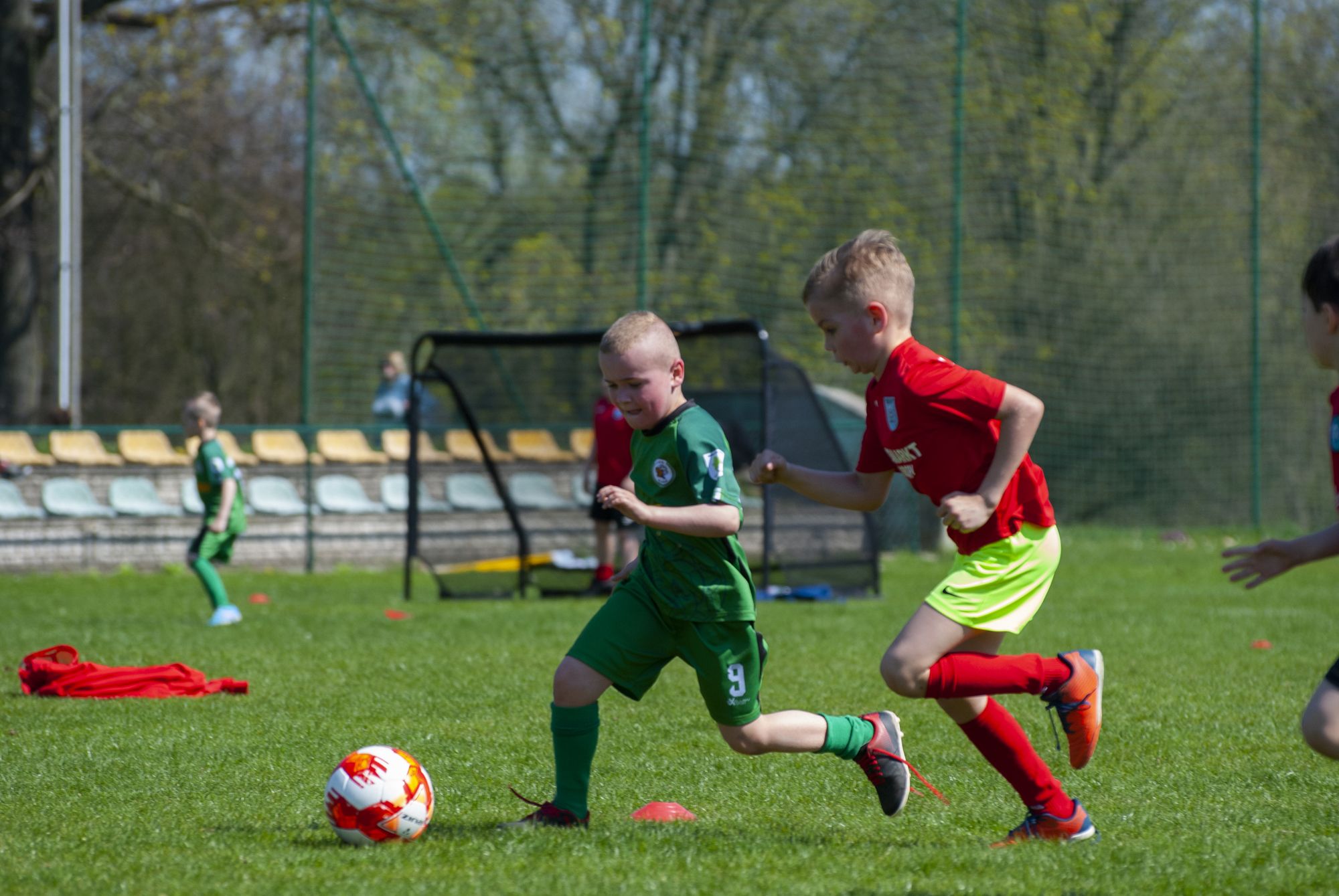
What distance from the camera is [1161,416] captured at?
68.3ft

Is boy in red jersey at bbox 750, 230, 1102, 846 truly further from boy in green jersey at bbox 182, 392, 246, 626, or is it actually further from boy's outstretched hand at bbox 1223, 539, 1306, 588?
boy in green jersey at bbox 182, 392, 246, 626

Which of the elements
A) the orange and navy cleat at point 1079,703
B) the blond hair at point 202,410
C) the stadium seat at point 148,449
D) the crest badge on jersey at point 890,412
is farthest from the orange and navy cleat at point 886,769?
the stadium seat at point 148,449

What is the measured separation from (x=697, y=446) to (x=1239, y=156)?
737 inches

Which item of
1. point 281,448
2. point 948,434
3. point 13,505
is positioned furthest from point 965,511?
point 281,448

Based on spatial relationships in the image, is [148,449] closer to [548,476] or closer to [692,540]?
[548,476]

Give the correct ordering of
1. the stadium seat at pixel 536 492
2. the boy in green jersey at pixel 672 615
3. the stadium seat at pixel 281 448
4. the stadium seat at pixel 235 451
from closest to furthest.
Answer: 1. the boy in green jersey at pixel 672 615
2. the stadium seat at pixel 536 492
3. the stadium seat at pixel 235 451
4. the stadium seat at pixel 281 448

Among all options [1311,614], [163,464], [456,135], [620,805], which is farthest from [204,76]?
[620,805]

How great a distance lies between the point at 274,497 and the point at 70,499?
2055mm

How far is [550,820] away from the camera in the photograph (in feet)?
14.3

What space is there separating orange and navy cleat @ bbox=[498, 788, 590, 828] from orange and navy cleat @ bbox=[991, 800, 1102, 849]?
125 cm

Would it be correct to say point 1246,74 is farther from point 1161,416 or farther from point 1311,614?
point 1311,614

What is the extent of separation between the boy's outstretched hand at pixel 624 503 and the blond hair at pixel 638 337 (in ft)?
1.59

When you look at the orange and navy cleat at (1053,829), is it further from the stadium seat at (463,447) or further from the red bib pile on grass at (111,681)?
the stadium seat at (463,447)

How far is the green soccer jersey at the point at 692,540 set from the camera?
4145mm
